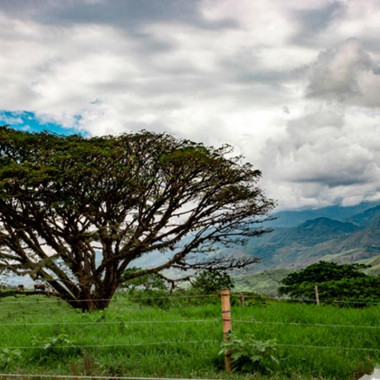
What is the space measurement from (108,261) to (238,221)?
7.31 meters

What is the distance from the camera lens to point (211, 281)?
2355 cm

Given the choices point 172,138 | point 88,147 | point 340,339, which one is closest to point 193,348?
point 340,339

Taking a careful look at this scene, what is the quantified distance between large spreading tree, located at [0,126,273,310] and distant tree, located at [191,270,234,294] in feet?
1.48

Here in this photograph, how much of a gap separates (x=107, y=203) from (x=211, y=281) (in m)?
6.94

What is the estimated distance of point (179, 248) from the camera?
23859 millimetres

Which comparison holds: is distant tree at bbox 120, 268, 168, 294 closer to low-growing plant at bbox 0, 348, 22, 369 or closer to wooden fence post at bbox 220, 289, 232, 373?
low-growing plant at bbox 0, 348, 22, 369

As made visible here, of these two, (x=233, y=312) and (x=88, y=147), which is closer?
(x=233, y=312)

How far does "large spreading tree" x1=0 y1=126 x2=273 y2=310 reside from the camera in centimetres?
1941

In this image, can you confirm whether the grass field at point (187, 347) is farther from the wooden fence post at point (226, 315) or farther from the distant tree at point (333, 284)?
the distant tree at point (333, 284)

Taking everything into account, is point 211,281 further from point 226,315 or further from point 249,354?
point 249,354

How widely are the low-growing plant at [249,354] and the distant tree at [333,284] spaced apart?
55.2 ft

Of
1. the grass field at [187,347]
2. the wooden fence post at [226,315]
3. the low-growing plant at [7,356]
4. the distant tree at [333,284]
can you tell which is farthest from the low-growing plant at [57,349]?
the distant tree at [333,284]

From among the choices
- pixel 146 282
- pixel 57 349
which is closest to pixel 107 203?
pixel 146 282

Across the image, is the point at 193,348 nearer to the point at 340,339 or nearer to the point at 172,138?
the point at 340,339
